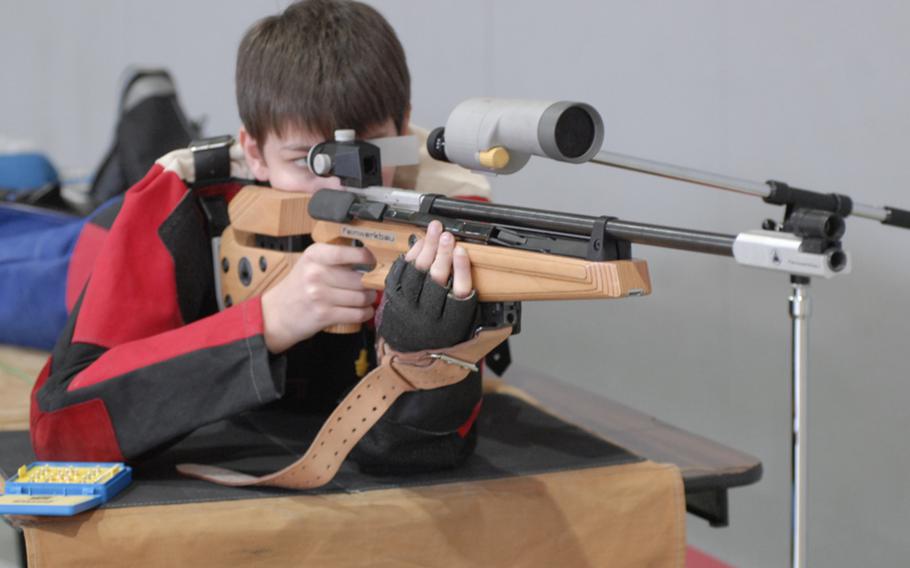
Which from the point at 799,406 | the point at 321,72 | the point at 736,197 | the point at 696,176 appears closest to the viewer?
the point at 799,406

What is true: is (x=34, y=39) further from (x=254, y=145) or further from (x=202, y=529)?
(x=202, y=529)

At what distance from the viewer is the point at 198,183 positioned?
4.55 ft

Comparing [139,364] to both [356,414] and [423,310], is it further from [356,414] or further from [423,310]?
[423,310]

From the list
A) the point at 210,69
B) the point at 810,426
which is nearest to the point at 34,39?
the point at 210,69

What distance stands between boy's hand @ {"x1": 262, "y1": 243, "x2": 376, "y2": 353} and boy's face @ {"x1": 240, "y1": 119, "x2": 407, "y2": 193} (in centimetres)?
13

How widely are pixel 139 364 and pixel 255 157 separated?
0.30 metres

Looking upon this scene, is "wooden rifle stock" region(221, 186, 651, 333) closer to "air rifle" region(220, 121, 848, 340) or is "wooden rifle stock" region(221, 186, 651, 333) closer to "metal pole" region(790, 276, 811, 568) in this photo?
"air rifle" region(220, 121, 848, 340)

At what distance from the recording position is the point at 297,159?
127 cm

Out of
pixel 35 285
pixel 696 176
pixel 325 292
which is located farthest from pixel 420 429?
pixel 35 285

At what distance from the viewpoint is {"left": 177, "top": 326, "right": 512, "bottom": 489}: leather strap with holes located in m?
1.11

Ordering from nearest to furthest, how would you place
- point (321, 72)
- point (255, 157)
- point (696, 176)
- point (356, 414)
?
1. point (696, 176)
2. point (356, 414)
3. point (321, 72)
4. point (255, 157)

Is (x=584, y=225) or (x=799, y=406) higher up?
(x=584, y=225)

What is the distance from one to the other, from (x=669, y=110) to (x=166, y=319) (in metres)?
0.85

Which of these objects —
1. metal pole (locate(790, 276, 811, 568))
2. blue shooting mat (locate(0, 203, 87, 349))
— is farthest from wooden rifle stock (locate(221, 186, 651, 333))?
blue shooting mat (locate(0, 203, 87, 349))
